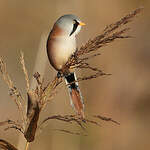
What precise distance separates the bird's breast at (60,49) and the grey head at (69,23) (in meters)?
0.05

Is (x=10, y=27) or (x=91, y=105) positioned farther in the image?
(x=10, y=27)

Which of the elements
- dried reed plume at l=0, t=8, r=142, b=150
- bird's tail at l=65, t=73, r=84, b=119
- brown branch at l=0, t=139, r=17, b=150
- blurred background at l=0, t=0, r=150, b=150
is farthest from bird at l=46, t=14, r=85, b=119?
blurred background at l=0, t=0, r=150, b=150

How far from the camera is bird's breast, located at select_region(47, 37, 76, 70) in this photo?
1818 mm

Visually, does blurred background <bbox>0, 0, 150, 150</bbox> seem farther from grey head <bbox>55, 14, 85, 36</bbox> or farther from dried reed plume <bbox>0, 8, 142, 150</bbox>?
dried reed plume <bbox>0, 8, 142, 150</bbox>

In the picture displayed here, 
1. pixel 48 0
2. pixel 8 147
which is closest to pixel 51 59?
pixel 8 147

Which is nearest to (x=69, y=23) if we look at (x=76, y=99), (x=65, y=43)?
(x=65, y=43)

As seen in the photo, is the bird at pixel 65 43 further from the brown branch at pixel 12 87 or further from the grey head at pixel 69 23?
the brown branch at pixel 12 87

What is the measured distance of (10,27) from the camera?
5441 millimetres

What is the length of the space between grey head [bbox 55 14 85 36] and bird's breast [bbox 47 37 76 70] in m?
0.05

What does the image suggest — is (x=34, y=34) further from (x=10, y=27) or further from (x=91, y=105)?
(x=91, y=105)

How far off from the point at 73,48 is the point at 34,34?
353 cm

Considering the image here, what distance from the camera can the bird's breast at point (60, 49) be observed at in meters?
1.82

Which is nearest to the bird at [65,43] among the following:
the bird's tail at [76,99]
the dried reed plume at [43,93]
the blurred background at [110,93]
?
the bird's tail at [76,99]

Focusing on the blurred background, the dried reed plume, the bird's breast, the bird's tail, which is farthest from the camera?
the blurred background
